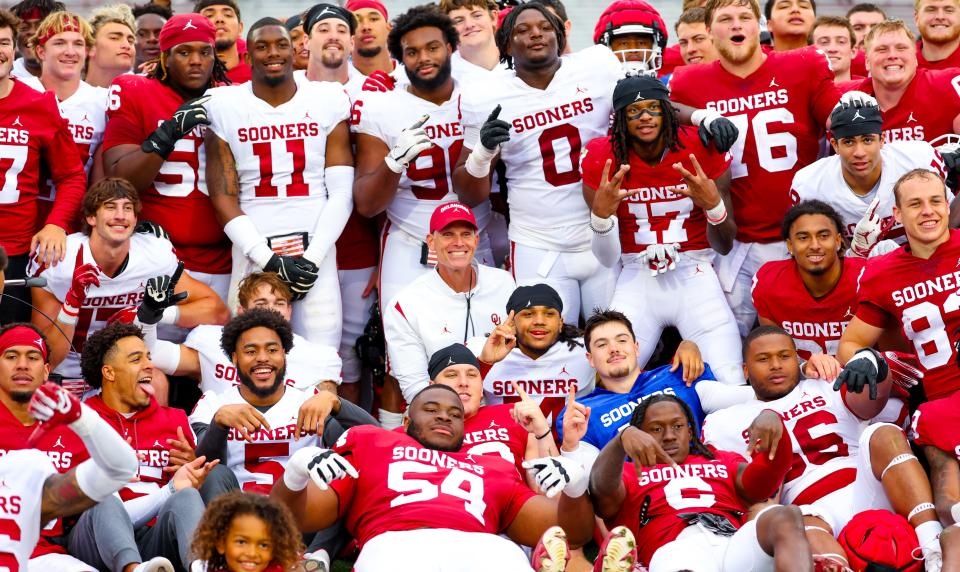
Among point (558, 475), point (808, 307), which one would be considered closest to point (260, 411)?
point (558, 475)

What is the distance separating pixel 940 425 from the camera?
234 inches

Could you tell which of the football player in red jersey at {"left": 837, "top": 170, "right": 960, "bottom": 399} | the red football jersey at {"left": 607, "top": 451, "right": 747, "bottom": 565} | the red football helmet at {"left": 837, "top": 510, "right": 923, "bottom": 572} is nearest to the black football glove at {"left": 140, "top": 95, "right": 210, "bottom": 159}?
the red football jersey at {"left": 607, "top": 451, "right": 747, "bottom": 565}

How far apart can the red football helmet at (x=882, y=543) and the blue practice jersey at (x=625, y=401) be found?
935 mm

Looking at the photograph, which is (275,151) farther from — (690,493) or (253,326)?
(690,493)

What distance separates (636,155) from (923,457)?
2088mm

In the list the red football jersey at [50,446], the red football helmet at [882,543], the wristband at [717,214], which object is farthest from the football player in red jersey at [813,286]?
the red football jersey at [50,446]

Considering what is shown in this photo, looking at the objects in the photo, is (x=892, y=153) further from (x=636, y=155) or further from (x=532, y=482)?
(x=532, y=482)

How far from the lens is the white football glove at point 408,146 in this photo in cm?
724

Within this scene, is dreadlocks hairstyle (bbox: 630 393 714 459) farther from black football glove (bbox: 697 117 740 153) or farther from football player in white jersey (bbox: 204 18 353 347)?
football player in white jersey (bbox: 204 18 353 347)

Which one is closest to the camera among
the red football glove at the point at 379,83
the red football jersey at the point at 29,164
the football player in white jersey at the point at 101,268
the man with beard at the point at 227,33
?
the football player in white jersey at the point at 101,268

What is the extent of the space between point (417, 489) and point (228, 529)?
0.98 metres

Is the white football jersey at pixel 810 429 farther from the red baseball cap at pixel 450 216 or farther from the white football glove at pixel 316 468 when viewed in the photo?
the white football glove at pixel 316 468

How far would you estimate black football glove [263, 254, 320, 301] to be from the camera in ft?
23.5

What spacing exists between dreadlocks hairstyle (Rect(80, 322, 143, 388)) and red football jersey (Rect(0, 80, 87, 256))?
3.20ft
